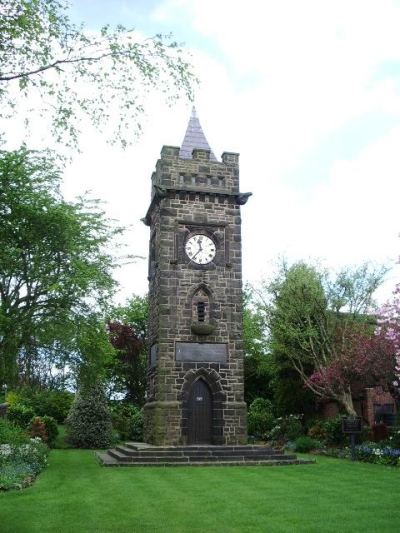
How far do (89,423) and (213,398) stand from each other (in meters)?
8.53

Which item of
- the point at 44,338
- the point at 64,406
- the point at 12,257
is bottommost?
the point at 64,406

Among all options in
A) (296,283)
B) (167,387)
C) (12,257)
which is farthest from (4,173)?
(296,283)

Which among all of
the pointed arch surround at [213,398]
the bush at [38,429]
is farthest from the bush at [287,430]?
the bush at [38,429]

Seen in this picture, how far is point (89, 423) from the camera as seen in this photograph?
26.0m

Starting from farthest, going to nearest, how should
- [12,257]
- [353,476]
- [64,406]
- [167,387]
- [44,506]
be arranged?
[64,406]
[167,387]
[12,257]
[353,476]
[44,506]

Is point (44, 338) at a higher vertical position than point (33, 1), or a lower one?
lower

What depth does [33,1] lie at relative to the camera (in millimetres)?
7148

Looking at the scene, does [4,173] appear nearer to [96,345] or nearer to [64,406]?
[96,345]

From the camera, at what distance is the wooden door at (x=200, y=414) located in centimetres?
1977

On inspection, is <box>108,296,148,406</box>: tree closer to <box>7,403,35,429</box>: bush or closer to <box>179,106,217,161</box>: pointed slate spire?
<box>7,403,35,429</box>: bush

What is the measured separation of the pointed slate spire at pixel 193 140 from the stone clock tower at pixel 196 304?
21 cm

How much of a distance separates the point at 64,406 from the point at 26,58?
1087 inches

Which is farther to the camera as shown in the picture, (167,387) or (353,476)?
(167,387)

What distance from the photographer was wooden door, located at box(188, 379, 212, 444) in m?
19.8
